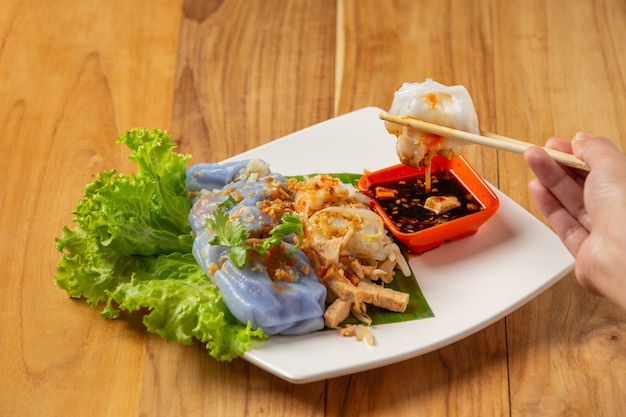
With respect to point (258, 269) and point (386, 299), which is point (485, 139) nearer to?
point (386, 299)

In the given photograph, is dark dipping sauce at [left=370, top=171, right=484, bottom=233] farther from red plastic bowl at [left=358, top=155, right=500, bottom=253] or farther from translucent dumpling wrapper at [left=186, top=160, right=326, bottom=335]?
translucent dumpling wrapper at [left=186, top=160, right=326, bottom=335]

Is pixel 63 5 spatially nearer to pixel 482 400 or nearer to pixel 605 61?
pixel 605 61

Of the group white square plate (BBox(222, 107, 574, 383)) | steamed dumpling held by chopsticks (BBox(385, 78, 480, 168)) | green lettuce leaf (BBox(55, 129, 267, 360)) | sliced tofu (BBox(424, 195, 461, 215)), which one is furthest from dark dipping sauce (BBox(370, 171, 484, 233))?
green lettuce leaf (BBox(55, 129, 267, 360))

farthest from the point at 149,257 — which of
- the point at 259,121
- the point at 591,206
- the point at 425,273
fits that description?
the point at 591,206

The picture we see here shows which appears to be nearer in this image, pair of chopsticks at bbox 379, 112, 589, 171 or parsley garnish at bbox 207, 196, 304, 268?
pair of chopsticks at bbox 379, 112, 589, 171

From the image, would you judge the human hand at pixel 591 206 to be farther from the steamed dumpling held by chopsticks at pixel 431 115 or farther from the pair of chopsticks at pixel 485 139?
the steamed dumpling held by chopsticks at pixel 431 115

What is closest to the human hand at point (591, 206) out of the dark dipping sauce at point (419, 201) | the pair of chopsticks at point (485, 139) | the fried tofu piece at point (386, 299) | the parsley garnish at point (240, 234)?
the pair of chopsticks at point (485, 139)
